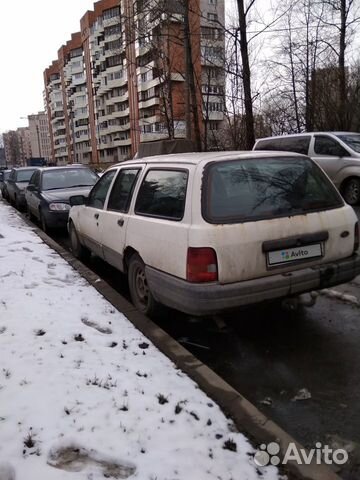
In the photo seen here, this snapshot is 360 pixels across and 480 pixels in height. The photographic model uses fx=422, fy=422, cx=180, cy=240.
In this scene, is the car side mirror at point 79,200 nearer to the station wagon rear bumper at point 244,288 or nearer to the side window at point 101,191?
the side window at point 101,191

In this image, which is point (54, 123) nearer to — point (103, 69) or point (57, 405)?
point (103, 69)

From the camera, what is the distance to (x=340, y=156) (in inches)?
414

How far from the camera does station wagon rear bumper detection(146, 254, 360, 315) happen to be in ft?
11.3

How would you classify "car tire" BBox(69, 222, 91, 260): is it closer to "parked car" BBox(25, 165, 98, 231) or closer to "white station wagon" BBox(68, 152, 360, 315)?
"parked car" BBox(25, 165, 98, 231)

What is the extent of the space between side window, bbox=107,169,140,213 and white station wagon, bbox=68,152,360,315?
349 millimetres

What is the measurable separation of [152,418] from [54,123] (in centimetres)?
12223

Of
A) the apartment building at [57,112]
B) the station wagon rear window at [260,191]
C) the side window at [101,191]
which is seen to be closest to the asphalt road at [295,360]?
the station wagon rear window at [260,191]

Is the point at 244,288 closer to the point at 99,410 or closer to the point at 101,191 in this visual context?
the point at 99,410

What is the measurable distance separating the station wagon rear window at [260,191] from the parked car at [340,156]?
6.80 m

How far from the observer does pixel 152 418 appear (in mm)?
2598

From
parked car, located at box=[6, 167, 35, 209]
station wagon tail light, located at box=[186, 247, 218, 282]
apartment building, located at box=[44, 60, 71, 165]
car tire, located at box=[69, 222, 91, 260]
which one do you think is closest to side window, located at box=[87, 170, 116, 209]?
car tire, located at box=[69, 222, 91, 260]

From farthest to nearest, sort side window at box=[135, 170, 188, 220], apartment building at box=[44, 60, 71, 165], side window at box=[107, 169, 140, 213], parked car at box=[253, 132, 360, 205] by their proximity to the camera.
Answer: apartment building at box=[44, 60, 71, 165]
parked car at box=[253, 132, 360, 205]
side window at box=[107, 169, 140, 213]
side window at box=[135, 170, 188, 220]

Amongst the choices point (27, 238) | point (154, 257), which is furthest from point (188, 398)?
point (27, 238)

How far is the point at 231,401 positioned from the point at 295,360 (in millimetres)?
1047
